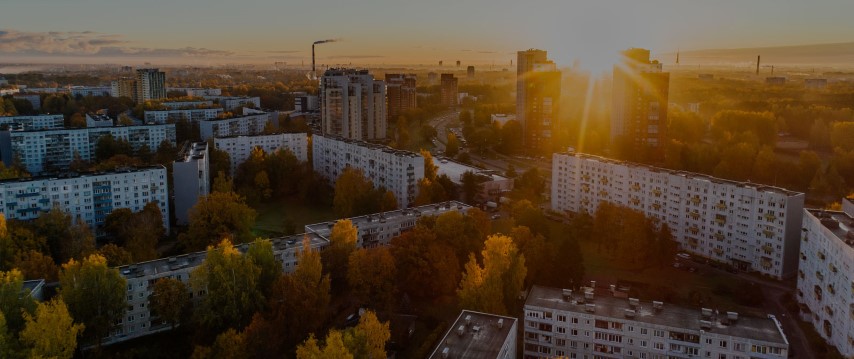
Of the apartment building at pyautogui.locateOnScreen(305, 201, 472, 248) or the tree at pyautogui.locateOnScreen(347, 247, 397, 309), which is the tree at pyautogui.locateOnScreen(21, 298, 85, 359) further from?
the apartment building at pyautogui.locateOnScreen(305, 201, 472, 248)

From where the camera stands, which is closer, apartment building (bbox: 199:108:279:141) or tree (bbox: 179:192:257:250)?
tree (bbox: 179:192:257:250)

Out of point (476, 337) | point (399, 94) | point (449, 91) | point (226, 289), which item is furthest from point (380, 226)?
point (449, 91)

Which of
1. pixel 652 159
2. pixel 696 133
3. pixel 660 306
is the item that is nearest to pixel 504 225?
pixel 660 306

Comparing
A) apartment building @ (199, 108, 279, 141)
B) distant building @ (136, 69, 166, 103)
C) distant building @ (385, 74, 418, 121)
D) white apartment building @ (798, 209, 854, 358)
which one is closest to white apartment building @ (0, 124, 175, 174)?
apartment building @ (199, 108, 279, 141)

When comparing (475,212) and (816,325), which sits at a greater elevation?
(475,212)

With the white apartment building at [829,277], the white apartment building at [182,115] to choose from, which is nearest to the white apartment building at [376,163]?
the white apartment building at [829,277]

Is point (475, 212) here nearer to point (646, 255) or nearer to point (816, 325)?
point (646, 255)
